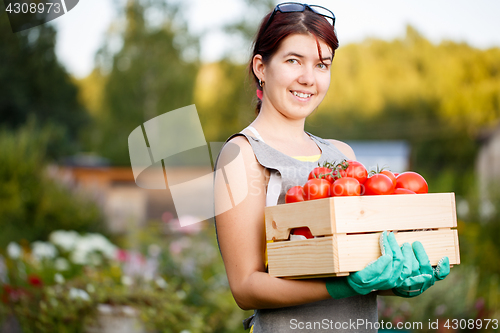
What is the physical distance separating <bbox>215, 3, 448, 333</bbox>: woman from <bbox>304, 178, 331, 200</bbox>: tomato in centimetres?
18

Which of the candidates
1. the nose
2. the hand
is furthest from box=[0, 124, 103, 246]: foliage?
the hand

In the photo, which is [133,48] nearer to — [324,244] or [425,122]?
[425,122]

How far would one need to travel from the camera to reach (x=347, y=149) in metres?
2.14

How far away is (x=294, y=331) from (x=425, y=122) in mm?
30391

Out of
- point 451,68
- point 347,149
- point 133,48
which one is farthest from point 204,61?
point 347,149

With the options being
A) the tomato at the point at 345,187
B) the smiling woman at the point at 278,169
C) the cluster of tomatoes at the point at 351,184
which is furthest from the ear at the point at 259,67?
the tomato at the point at 345,187

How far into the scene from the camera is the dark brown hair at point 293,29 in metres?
1.72

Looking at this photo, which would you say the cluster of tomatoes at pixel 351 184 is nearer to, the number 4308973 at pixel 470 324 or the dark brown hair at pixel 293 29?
the dark brown hair at pixel 293 29

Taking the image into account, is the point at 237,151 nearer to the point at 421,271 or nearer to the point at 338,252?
the point at 338,252

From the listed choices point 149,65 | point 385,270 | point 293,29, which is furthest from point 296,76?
point 149,65

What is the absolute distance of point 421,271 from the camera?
1.52 metres

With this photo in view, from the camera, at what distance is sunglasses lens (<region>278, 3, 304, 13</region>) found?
1.77m

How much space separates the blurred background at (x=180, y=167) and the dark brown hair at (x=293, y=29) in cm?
29

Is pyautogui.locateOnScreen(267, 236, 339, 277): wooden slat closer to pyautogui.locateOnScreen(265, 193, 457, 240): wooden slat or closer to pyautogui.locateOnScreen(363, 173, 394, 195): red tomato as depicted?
pyautogui.locateOnScreen(265, 193, 457, 240): wooden slat
